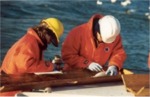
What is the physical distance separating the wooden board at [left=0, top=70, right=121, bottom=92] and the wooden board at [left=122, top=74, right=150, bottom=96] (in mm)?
152

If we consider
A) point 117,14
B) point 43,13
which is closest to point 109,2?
point 117,14

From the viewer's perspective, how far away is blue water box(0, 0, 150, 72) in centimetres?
828

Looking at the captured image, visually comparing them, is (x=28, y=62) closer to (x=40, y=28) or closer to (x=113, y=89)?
(x=40, y=28)

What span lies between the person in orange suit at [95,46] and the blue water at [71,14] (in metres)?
4.48

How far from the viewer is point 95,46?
3.45 meters

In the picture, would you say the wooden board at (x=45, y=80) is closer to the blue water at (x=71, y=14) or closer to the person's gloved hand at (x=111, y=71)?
the person's gloved hand at (x=111, y=71)

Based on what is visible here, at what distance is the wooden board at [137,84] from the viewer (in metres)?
2.62

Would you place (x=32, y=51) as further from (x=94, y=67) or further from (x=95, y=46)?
(x=95, y=46)


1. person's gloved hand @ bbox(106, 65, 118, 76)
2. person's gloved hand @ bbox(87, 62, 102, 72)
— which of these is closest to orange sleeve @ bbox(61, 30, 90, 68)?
person's gloved hand @ bbox(87, 62, 102, 72)

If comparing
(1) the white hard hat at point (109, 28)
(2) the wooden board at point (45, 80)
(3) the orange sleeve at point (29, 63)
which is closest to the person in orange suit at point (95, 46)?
(1) the white hard hat at point (109, 28)

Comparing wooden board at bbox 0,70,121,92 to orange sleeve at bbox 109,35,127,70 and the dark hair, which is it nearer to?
the dark hair

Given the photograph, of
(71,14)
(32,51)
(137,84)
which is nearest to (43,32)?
(32,51)

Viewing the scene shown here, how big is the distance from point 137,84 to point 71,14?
6631 mm

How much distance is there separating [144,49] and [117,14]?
1654 mm
